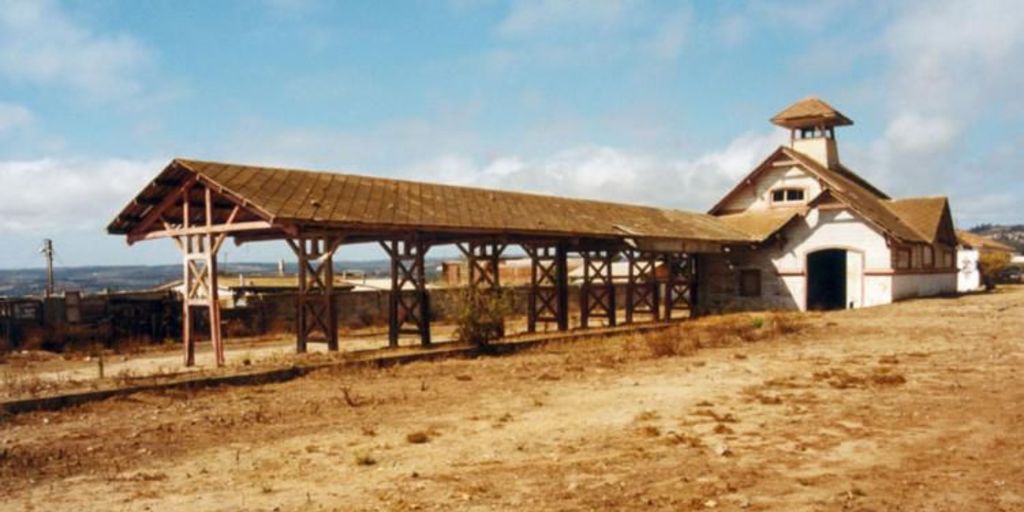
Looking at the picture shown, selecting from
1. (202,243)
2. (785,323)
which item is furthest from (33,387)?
(785,323)

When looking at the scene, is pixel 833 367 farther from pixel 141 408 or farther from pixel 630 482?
pixel 141 408

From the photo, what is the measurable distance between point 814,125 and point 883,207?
573 cm

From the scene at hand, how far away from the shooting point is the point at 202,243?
69.6ft

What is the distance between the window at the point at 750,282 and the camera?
35.7m

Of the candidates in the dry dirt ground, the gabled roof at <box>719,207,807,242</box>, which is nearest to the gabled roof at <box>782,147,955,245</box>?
the gabled roof at <box>719,207,807,242</box>

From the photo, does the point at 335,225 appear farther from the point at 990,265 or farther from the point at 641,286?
the point at 990,265

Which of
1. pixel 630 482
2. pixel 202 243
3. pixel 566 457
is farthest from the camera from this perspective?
pixel 202 243

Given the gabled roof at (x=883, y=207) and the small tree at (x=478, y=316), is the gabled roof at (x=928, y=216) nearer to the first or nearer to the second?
the gabled roof at (x=883, y=207)

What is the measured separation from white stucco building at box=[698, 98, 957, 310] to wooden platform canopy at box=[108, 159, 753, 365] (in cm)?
967

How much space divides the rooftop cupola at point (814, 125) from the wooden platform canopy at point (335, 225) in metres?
16.2

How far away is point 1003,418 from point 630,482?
5.90 meters

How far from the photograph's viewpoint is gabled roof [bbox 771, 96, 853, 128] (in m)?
39.7

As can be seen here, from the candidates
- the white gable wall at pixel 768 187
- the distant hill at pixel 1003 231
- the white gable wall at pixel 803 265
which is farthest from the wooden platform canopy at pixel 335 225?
the distant hill at pixel 1003 231

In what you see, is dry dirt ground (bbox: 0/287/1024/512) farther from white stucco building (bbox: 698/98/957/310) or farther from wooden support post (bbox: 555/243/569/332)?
white stucco building (bbox: 698/98/957/310)
